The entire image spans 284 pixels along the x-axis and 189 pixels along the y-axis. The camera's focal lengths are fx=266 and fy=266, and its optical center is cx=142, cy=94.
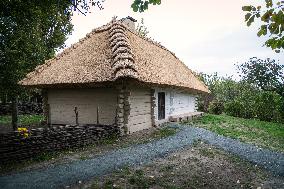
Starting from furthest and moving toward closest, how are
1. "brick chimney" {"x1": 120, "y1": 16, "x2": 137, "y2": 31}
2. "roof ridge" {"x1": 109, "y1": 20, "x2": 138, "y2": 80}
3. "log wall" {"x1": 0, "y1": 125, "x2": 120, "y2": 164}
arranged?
"brick chimney" {"x1": 120, "y1": 16, "x2": 137, "y2": 31} → "roof ridge" {"x1": 109, "y1": 20, "x2": 138, "y2": 80} → "log wall" {"x1": 0, "y1": 125, "x2": 120, "y2": 164}

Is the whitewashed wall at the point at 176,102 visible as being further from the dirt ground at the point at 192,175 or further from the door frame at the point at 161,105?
the dirt ground at the point at 192,175

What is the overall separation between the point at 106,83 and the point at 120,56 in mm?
1430

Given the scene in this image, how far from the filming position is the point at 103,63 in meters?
13.1

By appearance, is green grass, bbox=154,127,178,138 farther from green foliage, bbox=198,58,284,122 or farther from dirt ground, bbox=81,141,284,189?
green foliage, bbox=198,58,284,122

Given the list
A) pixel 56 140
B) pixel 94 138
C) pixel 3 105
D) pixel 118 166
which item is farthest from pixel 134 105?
pixel 3 105

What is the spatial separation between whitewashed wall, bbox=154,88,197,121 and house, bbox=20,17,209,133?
15cm

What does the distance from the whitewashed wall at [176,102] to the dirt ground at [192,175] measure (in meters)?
7.40

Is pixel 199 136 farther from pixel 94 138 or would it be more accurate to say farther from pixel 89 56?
pixel 89 56

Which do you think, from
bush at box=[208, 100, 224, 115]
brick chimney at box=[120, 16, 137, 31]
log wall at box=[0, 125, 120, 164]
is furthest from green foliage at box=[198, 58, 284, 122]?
log wall at box=[0, 125, 120, 164]

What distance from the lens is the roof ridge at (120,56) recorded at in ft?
37.6

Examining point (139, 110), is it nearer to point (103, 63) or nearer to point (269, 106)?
point (103, 63)

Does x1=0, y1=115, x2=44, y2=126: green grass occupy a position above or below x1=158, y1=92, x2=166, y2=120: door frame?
below

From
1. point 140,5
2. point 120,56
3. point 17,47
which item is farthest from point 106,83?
point 140,5

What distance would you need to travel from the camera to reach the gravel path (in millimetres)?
6438
